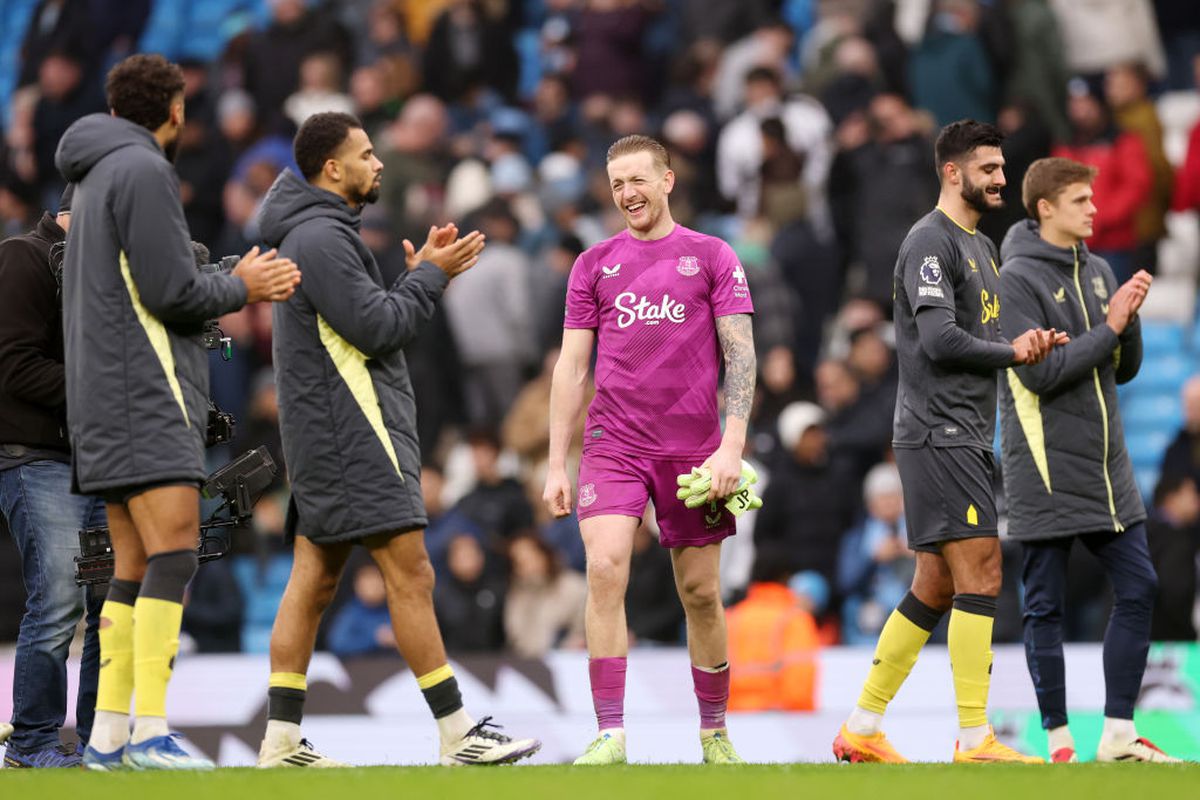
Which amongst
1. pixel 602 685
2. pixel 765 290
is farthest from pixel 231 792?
pixel 765 290

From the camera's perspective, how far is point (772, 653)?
12086 millimetres

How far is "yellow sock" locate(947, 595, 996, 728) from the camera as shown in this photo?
7.89 m

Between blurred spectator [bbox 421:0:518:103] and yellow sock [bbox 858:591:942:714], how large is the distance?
1129 cm

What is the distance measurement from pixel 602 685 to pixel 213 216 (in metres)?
10.6

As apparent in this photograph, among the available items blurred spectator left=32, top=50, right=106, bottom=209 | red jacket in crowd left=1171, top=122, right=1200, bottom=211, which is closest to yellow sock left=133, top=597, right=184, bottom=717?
red jacket in crowd left=1171, top=122, right=1200, bottom=211

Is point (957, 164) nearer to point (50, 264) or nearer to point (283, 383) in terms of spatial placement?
point (283, 383)

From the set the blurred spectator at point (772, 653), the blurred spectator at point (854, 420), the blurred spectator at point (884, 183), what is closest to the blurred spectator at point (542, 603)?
the blurred spectator at point (772, 653)

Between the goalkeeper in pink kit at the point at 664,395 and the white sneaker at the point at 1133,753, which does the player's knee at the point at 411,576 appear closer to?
the goalkeeper in pink kit at the point at 664,395

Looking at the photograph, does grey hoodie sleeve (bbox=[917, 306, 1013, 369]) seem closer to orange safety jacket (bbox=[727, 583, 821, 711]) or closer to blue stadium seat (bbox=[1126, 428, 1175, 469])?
orange safety jacket (bbox=[727, 583, 821, 711])

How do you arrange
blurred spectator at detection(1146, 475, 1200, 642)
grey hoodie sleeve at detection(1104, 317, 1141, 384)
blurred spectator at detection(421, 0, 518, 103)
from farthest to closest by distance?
blurred spectator at detection(421, 0, 518, 103) → blurred spectator at detection(1146, 475, 1200, 642) → grey hoodie sleeve at detection(1104, 317, 1141, 384)

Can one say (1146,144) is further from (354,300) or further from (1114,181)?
(354,300)

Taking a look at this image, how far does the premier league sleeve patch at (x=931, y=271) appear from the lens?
7.96 metres

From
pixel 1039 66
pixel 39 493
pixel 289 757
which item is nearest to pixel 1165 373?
pixel 1039 66

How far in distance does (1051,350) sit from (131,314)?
396 cm
